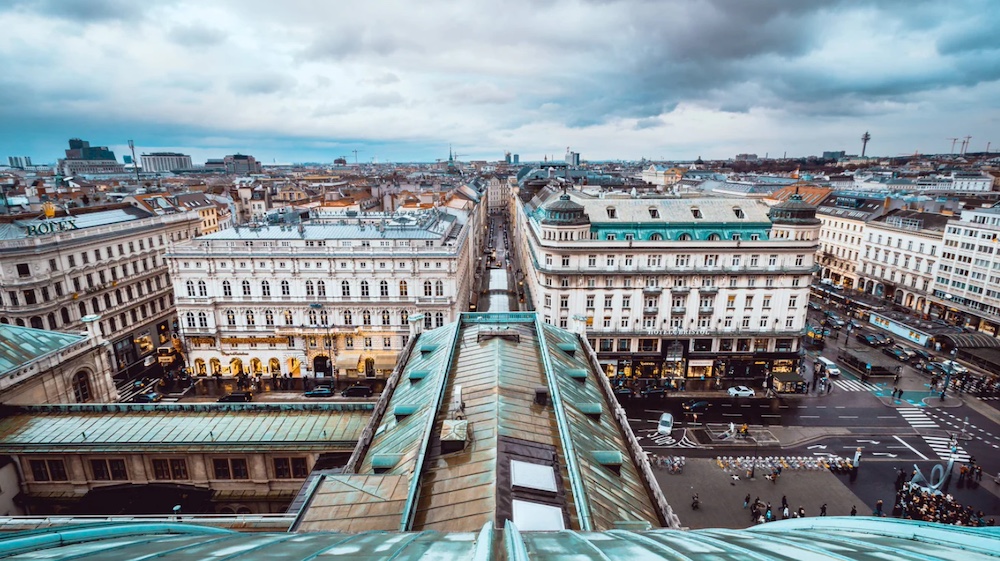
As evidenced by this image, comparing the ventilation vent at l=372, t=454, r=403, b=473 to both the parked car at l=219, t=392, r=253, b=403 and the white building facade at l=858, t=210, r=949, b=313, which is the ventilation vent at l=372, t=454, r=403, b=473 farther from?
the white building facade at l=858, t=210, r=949, b=313

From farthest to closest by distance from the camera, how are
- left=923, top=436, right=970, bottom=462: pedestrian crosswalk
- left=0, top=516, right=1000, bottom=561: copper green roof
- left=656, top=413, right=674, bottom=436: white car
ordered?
left=656, top=413, right=674, bottom=436: white car < left=923, top=436, right=970, bottom=462: pedestrian crosswalk < left=0, top=516, right=1000, bottom=561: copper green roof

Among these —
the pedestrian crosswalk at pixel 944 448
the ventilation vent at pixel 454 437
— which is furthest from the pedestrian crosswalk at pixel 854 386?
the ventilation vent at pixel 454 437

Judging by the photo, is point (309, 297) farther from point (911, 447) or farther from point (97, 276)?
point (911, 447)

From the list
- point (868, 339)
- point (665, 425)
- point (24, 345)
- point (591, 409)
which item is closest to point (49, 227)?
point (24, 345)

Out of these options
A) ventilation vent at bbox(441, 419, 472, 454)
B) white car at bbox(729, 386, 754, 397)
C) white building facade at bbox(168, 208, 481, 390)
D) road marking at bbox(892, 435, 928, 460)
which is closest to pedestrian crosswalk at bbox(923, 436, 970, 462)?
road marking at bbox(892, 435, 928, 460)

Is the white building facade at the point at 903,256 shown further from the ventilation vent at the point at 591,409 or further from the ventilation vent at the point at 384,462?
the ventilation vent at the point at 384,462

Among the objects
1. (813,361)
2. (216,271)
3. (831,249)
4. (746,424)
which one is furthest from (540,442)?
(831,249)

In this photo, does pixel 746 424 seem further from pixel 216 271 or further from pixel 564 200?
pixel 216 271

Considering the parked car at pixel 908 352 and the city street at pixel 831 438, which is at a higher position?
the parked car at pixel 908 352
